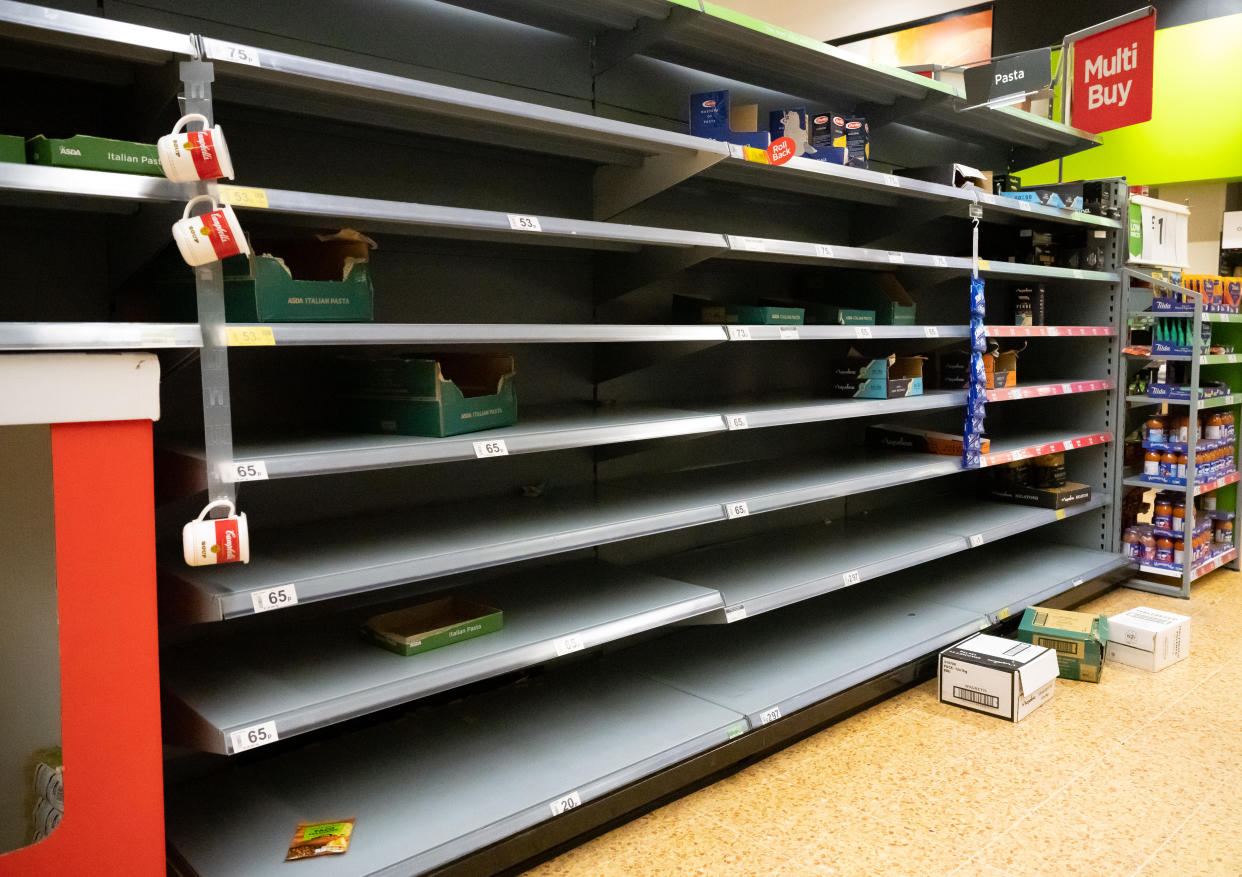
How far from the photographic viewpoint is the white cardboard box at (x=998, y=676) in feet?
9.50

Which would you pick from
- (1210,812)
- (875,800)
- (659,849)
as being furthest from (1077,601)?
(659,849)

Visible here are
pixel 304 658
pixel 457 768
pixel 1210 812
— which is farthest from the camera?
pixel 1210 812

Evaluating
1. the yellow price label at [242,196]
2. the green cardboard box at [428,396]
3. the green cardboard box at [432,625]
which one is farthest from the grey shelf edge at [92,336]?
the green cardboard box at [432,625]

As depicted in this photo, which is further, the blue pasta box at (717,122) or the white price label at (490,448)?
the blue pasta box at (717,122)

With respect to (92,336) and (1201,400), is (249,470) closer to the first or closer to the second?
(92,336)

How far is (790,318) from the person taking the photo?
2.95 meters

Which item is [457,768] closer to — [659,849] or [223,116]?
[659,849]

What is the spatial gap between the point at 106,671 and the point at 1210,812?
8.73 feet

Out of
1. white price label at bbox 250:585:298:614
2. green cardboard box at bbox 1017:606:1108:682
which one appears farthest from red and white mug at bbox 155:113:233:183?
green cardboard box at bbox 1017:606:1108:682

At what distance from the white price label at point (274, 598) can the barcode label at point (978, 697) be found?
7.43 ft

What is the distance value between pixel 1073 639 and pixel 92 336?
10.6 feet

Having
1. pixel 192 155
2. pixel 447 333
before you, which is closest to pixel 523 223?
pixel 447 333

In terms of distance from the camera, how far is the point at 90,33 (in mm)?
1406

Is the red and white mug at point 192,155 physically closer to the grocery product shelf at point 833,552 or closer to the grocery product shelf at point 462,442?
the grocery product shelf at point 462,442
